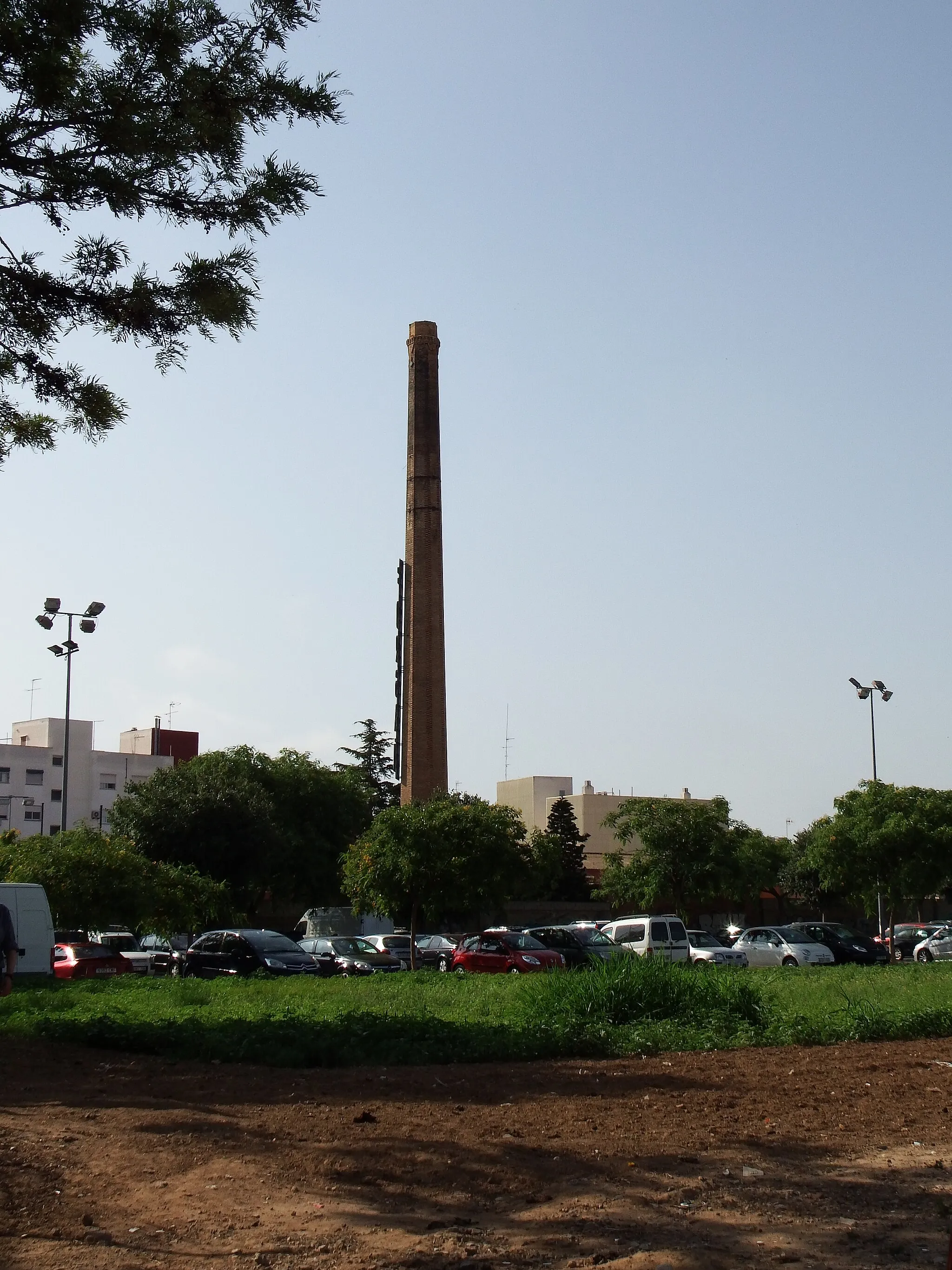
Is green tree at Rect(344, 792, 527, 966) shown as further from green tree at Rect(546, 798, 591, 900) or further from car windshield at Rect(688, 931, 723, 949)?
green tree at Rect(546, 798, 591, 900)

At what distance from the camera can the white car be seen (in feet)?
126

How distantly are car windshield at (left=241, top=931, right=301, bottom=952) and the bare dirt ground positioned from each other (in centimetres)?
1758

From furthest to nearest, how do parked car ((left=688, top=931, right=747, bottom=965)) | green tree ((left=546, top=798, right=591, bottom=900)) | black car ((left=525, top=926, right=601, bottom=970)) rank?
green tree ((left=546, top=798, right=591, bottom=900)), parked car ((left=688, top=931, right=747, bottom=965)), black car ((left=525, top=926, right=601, bottom=970))

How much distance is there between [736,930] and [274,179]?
41.2 meters

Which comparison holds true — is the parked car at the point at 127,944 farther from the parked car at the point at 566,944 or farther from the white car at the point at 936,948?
the white car at the point at 936,948

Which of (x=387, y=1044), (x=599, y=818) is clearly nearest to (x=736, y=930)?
(x=387, y=1044)

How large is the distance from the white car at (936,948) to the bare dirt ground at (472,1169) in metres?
29.9

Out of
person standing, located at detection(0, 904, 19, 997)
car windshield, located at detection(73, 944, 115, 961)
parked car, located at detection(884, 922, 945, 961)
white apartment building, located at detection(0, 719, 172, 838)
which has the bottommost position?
parked car, located at detection(884, 922, 945, 961)

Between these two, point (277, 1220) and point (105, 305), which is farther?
point (105, 305)

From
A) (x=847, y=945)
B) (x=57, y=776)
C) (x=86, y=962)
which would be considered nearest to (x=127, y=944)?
(x=86, y=962)

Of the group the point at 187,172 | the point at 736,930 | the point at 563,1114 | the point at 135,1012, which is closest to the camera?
the point at 563,1114

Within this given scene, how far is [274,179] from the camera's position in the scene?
11.8 metres

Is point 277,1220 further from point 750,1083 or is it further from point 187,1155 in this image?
point 750,1083

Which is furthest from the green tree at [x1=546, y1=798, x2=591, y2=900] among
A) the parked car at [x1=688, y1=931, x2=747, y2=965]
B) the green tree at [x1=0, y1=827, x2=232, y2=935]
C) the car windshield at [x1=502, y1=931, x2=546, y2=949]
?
the car windshield at [x1=502, y1=931, x2=546, y2=949]
